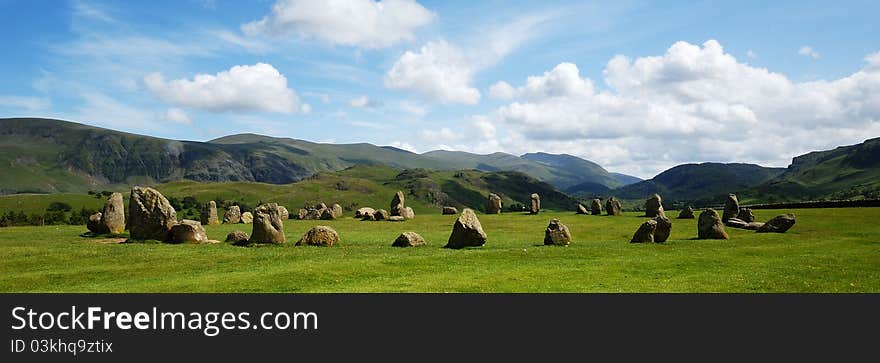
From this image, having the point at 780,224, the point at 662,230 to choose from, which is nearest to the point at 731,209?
the point at 780,224

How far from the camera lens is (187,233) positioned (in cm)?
4159

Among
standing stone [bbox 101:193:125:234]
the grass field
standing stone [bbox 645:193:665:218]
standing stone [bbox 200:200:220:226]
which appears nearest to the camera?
the grass field

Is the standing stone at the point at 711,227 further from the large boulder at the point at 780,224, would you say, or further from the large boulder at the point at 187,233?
the large boulder at the point at 187,233

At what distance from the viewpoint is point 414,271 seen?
2673 centimetres

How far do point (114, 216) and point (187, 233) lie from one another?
12622 millimetres

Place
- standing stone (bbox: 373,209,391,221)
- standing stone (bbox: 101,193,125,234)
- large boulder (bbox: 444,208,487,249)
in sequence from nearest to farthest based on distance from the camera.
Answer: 1. large boulder (bbox: 444,208,487,249)
2. standing stone (bbox: 101,193,125,234)
3. standing stone (bbox: 373,209,391,221)

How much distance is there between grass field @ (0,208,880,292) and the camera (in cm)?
2244

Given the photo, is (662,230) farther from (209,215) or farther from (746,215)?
(209,215)

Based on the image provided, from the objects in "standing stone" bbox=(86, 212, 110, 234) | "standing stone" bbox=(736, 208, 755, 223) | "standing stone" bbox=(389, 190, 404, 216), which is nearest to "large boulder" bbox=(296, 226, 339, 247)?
"standing stone" bbox=(86, 212, 110, 234)

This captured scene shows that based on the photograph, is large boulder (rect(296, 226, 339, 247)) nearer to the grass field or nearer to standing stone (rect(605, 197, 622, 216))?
the grass field
